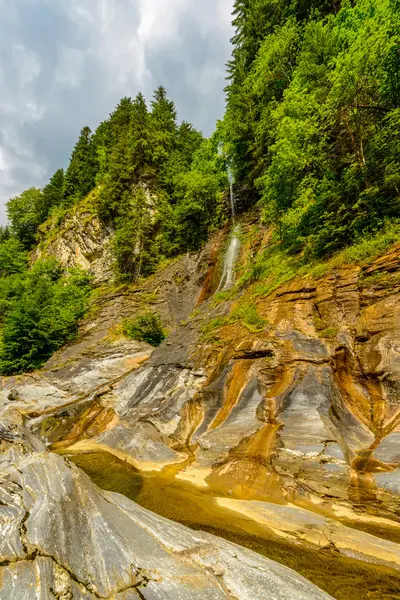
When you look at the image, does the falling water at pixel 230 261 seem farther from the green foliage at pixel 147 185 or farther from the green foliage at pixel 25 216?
the green foliage at pixel 25 216

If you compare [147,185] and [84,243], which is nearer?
[147,185]

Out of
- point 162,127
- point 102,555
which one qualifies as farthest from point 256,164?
point 102,555

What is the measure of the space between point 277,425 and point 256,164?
22603mm

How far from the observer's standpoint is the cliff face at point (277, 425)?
15.8 feet

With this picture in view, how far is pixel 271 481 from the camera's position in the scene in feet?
20.7

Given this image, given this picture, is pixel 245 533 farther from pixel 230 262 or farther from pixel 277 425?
pixel 230 262

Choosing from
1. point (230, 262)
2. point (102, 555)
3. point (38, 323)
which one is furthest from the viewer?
point (230, 262)

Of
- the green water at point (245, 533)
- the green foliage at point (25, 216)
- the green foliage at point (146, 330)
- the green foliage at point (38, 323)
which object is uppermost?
the green foliage at point (25, 216)

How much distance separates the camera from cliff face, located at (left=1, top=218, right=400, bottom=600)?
4.81 meters

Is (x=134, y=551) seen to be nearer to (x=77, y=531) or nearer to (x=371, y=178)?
(x=77, y=531)

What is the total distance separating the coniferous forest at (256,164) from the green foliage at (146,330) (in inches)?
211

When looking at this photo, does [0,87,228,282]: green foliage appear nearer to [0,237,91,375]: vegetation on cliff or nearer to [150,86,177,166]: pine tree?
[150,86,177,166]: pine tree

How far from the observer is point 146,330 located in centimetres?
2022

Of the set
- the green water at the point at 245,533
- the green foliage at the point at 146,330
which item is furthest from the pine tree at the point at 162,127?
the green water at the point at 245,533
